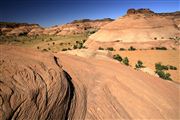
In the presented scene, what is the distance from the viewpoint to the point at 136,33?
123 feet

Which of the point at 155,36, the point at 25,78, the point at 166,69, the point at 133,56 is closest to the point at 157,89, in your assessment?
the point at 25,78

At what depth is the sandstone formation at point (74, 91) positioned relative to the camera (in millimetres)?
4819

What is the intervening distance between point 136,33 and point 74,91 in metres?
32.4

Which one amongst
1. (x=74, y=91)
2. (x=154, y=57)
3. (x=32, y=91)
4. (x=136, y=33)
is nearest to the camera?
(x=32, y=91)

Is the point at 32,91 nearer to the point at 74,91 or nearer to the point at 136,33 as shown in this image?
the point at 74,91

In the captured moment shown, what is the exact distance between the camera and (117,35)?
38719mm

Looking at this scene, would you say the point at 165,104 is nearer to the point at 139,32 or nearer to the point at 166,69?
the point at 166,69

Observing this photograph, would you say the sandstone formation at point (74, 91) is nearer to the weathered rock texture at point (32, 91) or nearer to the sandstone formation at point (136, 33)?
the weathered rock texture at point (32, 91)

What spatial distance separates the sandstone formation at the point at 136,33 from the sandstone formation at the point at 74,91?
26.3 meters

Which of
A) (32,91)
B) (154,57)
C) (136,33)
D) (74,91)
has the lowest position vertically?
(154,57)

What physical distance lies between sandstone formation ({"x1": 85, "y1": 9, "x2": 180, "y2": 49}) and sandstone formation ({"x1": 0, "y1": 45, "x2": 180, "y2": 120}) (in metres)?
26.3

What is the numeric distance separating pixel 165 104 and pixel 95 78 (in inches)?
99.9

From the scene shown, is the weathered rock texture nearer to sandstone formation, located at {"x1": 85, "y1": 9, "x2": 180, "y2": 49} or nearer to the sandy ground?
the sandy ground

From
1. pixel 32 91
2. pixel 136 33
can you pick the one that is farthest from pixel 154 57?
pixel 32 91
